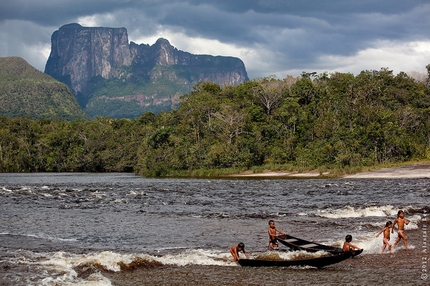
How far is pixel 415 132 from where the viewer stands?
279 feet

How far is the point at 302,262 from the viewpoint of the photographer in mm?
16188

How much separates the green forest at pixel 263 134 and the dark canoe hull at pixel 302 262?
56.2m

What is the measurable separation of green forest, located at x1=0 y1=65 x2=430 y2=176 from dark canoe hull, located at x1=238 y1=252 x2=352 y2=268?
2213 inches

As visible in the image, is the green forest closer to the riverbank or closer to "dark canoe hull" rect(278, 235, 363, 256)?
the riverbank

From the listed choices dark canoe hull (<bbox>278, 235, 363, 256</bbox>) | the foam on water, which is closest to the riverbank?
the foam on water

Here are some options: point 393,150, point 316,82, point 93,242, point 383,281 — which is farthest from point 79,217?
point 316,82

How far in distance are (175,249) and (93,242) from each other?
14.4ft

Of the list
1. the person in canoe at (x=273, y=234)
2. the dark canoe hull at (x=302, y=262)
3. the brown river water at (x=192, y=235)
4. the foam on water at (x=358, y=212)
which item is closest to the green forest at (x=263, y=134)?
the brown river water at (x=192, y=235)

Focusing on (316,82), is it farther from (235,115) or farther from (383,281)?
Answer: (383,281)

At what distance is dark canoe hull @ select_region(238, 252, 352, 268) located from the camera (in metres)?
15.8

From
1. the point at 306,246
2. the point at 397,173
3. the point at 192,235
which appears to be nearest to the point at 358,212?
the point at 192,235

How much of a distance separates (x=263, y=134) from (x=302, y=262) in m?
75.8

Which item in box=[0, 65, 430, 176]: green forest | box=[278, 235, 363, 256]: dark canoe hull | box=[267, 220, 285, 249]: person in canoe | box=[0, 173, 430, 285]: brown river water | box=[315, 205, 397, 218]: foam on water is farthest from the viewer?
box=[0, 65, 430, 176]: green forest

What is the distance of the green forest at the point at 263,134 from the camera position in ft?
251
